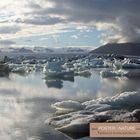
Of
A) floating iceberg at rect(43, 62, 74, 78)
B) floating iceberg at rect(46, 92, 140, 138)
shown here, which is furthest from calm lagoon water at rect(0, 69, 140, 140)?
floating iceberg at rect(43, 62, 74, 78)

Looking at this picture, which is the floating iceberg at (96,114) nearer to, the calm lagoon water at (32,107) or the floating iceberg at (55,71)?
the calm lagoon water at (32,107)

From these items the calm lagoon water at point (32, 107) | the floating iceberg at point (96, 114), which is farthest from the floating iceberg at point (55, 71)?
the floating iceberg at point (96, 114)

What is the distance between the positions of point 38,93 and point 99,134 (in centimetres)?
453

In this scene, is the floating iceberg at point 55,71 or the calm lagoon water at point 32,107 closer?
the calm lagoon water at point 32,107

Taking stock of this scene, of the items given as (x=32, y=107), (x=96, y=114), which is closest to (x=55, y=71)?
(x=32, y=107)

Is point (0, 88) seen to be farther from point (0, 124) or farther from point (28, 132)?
point (28, 132)

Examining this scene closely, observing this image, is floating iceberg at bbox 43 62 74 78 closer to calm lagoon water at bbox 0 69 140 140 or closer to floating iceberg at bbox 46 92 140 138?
calm lagoon water at bbox 0 69 140 140

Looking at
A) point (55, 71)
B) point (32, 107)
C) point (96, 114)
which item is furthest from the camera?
point (55, 71)

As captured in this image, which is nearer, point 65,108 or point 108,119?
point 108,119

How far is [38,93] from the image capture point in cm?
877

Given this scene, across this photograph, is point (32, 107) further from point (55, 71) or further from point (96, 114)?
point (55, 71)

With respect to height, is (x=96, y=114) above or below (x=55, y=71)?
below

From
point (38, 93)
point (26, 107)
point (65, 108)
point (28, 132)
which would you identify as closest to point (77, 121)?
point (28, 132)

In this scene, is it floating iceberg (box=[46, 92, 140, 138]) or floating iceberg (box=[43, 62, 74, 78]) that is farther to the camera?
floating iceberg (box=[43, 62, 74, 78])
